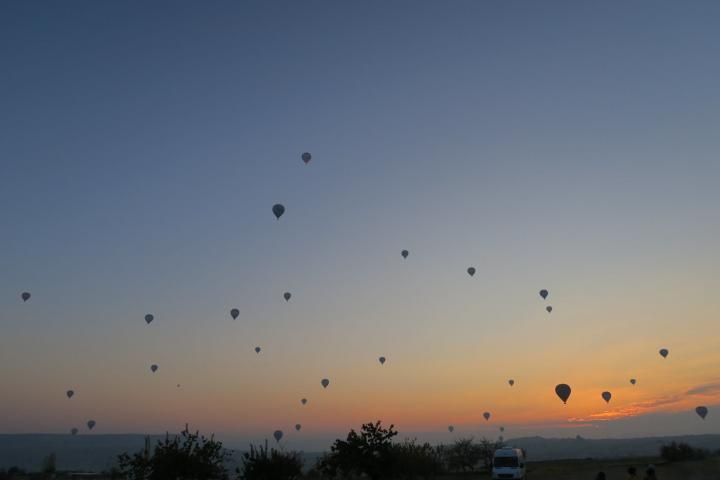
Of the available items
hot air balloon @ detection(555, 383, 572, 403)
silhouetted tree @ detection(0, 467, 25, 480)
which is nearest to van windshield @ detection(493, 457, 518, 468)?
hot air balloon @ detection(555, 383, 572, 403)

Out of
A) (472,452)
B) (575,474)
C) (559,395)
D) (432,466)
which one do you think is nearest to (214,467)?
(432,466)

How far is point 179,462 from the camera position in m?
32.8

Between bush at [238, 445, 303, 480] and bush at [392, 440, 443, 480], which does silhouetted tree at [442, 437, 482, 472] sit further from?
bush at [238, 445, 303, 480]

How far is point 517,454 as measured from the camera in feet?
139

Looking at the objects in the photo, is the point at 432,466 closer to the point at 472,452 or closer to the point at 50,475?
the point at 472,452

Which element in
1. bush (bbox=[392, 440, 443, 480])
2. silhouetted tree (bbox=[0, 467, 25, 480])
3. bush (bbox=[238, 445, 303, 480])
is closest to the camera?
bush (bbox=[238, 445, 303, 480])

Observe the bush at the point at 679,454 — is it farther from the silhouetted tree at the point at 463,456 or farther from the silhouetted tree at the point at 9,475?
the silhouetted tree at the point at 9,475

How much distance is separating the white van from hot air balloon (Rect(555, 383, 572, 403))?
987 cm

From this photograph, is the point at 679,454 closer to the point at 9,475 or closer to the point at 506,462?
the point at 506,462

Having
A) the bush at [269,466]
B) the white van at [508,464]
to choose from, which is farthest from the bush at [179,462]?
the white van at [508,464]

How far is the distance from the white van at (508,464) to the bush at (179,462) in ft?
61.7

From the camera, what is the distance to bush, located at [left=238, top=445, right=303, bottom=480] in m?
32.4

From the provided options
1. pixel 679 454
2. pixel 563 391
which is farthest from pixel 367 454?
pixel 679 454

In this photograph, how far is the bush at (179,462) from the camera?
107 feet
